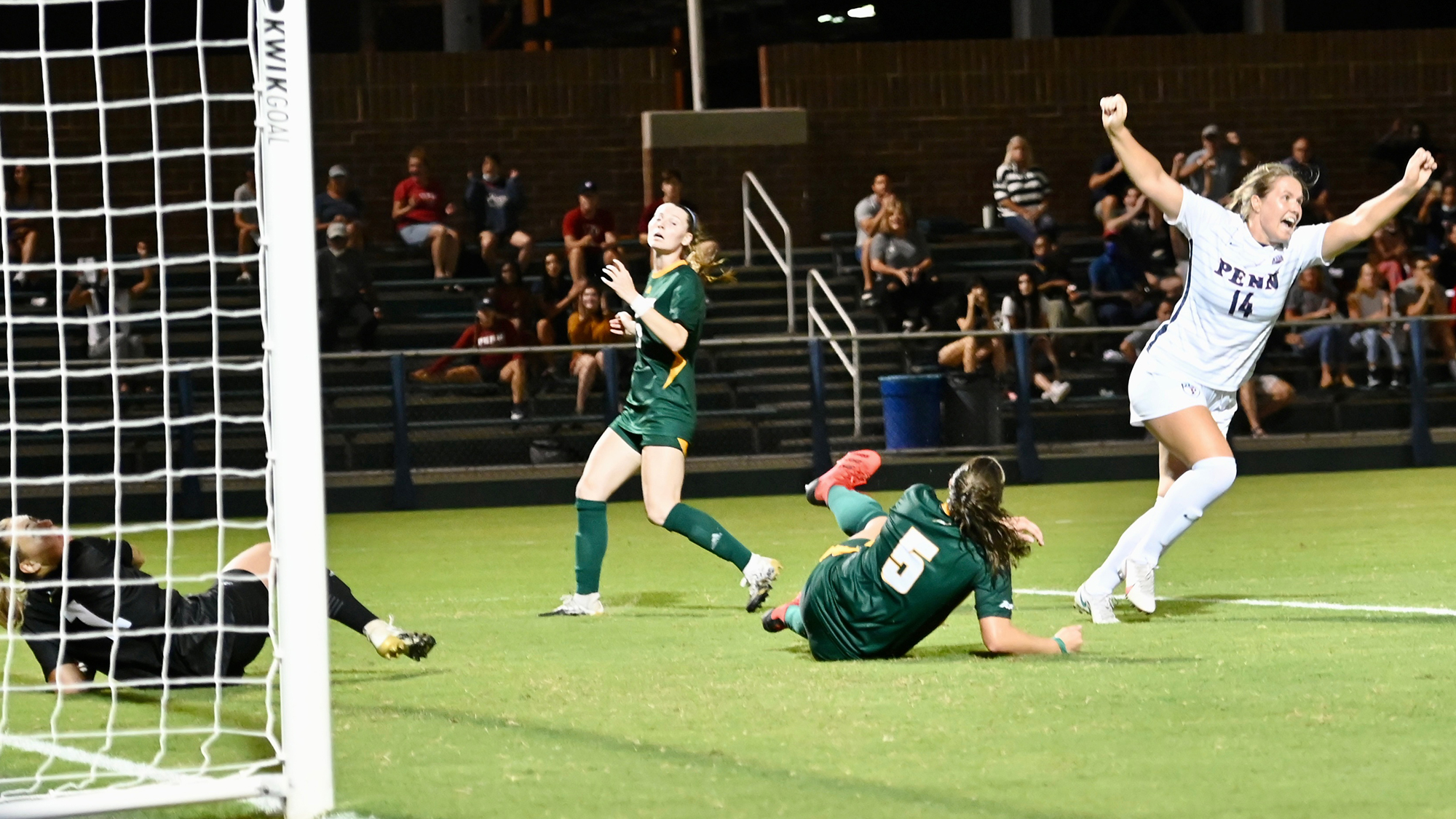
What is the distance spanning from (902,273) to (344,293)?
5.89 m

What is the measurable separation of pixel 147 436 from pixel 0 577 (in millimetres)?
10392

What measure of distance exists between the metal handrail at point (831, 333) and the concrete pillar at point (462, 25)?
229 inches

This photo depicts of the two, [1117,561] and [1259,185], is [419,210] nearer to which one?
[1117,561]

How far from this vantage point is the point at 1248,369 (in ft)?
26.5

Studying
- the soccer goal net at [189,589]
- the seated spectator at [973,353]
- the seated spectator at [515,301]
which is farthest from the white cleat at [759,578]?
the seated spectator at [515,301]

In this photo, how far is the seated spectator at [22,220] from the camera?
20.2 meters

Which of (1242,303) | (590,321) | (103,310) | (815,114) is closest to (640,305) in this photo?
(1242,303)

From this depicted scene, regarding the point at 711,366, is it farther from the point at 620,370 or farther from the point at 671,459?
the point at 671,459

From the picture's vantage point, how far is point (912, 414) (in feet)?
59.6

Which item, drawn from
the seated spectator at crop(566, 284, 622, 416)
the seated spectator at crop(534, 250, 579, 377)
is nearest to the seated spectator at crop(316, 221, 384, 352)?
the seated spectator at crop(534, 250, 579, 377)

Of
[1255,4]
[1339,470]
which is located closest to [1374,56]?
[1255,4]

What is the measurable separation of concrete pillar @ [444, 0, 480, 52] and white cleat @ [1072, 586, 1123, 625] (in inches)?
756

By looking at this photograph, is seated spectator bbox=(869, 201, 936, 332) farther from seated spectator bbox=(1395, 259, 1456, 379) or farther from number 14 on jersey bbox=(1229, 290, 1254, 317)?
number 14 on jersey bbox=(1229, 290, 1254, 317)

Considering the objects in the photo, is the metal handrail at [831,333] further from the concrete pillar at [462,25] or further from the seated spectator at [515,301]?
the concrete pillar at [462,25]
